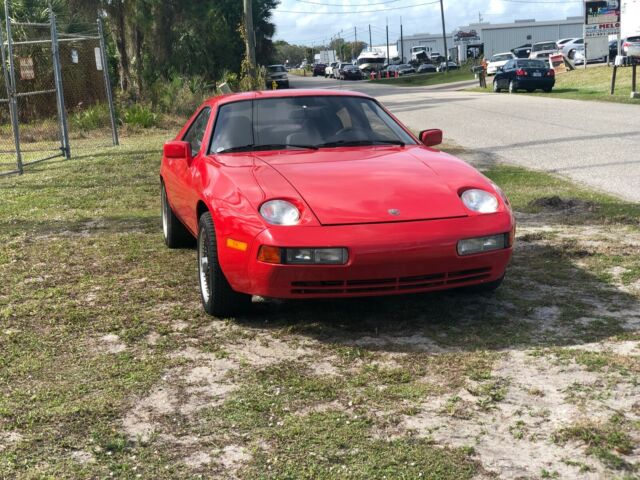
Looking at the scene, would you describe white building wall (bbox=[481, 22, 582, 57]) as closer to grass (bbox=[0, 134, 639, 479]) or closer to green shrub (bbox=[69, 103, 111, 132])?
green shrub (bbox=[69, 103, 111, 132])

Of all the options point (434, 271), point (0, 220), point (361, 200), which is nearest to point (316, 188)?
point (361, 200)

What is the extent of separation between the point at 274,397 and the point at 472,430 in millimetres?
899

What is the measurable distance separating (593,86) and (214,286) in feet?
101

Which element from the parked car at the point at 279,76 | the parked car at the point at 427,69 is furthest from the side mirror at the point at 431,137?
the parked car at the point at 427,69

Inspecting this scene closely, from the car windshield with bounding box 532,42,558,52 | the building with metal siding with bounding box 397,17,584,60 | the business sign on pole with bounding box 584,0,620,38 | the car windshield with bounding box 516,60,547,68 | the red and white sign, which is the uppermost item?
the building with metal siding with bounding box 397,17,584,60

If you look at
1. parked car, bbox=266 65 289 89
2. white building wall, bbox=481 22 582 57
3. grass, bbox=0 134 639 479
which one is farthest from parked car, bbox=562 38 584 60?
grass, bbox=0 134 639 479

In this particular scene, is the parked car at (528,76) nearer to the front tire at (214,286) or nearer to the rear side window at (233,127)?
the rear side window at (233,127)

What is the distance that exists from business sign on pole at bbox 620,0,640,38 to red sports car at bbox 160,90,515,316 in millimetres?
47694

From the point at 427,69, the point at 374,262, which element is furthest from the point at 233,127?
the point at 427,69

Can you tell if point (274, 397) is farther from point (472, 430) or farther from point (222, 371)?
point (472, 430)

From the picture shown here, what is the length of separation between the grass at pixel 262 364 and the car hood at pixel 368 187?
649 mm

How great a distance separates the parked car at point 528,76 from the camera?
Answer: 31.8 metres

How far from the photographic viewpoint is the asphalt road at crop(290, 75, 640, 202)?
35.2ft

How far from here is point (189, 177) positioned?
5.70m
